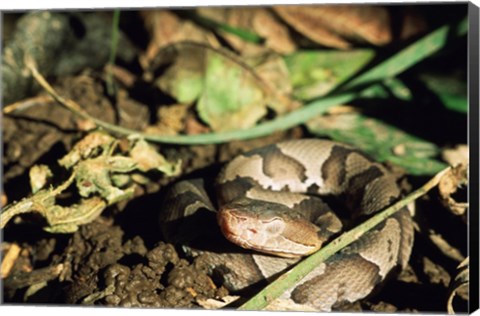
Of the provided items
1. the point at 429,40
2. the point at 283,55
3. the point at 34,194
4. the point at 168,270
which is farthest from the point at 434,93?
the point at 34,194

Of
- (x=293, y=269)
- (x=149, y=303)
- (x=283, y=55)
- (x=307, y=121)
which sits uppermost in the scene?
(x=283, y=55)

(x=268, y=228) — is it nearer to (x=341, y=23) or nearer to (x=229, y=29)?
(x=341, y=23)

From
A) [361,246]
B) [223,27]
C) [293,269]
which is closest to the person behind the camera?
[293,269]

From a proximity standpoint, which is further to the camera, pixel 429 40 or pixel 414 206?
pixel 429 40

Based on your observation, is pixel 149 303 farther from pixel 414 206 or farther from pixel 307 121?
pixel 307 121

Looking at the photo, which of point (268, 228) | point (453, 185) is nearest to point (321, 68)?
point (453, 185)

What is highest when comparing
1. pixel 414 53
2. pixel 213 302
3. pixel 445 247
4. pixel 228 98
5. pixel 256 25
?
pixel 256 25
